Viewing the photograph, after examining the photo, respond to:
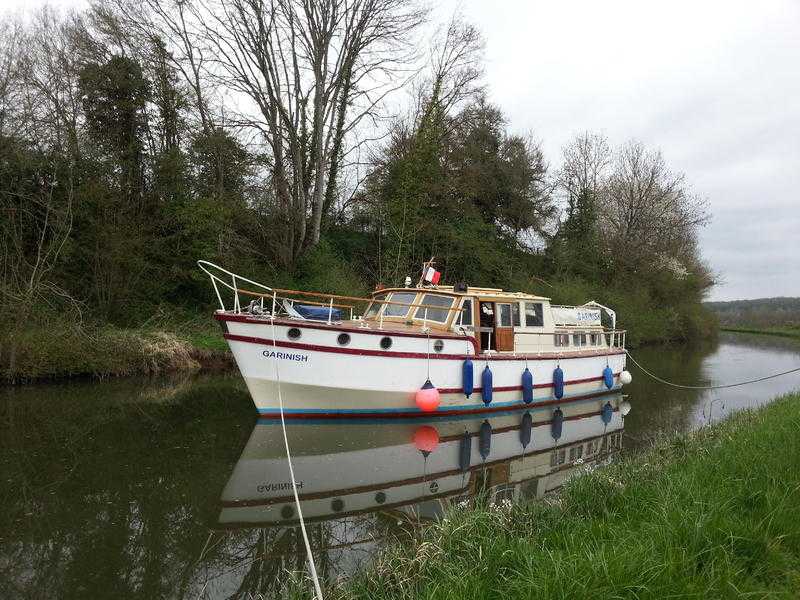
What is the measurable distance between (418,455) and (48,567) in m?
4.86

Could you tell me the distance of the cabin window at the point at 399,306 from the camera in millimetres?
10958

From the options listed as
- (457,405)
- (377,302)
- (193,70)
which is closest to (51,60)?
(193,70)

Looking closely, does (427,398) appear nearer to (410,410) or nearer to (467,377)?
(410,410)

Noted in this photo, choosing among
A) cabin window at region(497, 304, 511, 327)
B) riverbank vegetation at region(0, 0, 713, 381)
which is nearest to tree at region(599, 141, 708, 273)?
riverbank vegetation at region(0, 0, 713, 381)

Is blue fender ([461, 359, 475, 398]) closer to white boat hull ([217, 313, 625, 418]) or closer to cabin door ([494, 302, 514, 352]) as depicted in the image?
white boat hull ([217, 313, 625, 418])

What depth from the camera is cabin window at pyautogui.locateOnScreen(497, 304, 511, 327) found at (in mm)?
11425

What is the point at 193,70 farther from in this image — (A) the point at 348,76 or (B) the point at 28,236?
(B) the point at 28,236

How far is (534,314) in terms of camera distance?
12.1 meters

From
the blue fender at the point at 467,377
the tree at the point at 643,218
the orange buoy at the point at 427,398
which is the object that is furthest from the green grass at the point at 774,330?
the orange buoy at the point at 427,398

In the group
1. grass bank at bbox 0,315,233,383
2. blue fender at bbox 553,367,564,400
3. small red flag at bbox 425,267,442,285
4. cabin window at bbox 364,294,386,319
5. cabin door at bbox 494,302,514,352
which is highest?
small red flag at bbox 425,267,442,285

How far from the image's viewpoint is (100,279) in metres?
15.1

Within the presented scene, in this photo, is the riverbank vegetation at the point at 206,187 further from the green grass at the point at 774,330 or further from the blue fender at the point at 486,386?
the green grass at the point at 774,330

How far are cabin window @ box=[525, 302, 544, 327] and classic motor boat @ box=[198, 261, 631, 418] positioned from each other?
0.02 meters

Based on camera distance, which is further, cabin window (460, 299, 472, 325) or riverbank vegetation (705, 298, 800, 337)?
riverbank vegetation (705, 298, 800, 337)
